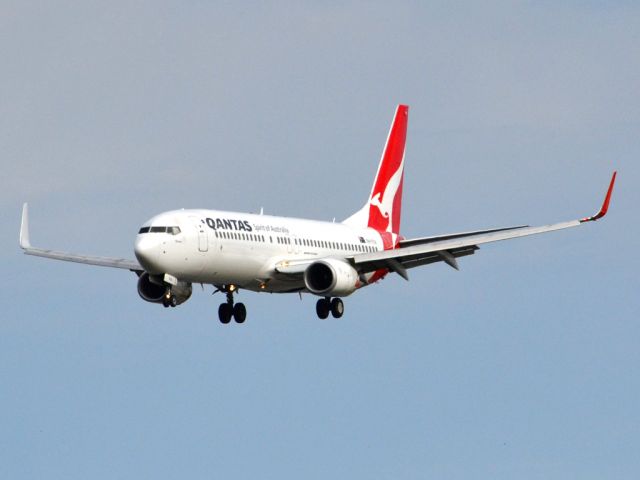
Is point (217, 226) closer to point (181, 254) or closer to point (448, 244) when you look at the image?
point (181, 254)

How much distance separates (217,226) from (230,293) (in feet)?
18.8

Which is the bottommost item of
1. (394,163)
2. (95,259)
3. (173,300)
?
(173,300)

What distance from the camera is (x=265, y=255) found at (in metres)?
77.4

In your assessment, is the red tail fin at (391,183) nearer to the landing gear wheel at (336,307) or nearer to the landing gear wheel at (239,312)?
the landing gear wheel at (336,307)

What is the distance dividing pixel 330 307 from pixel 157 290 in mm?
8004

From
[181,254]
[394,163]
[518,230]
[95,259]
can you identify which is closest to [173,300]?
[181,254]

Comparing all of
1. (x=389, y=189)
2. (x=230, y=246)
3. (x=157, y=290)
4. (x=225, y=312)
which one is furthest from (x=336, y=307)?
(x=389, y=189)

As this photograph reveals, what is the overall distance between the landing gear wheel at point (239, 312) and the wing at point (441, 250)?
5.45 m

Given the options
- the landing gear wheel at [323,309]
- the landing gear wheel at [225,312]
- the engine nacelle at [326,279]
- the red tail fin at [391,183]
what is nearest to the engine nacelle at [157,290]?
the landing gear wheel at [225,312]

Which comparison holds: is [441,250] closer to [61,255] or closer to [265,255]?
[265,255]

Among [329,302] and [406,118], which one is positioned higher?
[406,118]

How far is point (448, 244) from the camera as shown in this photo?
260 ft

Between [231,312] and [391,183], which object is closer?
[231,312]

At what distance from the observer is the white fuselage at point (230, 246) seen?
7300cm
